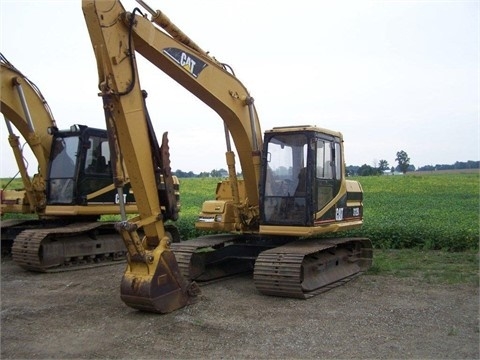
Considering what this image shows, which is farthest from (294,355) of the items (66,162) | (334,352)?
(66,162)

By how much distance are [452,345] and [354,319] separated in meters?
1.35

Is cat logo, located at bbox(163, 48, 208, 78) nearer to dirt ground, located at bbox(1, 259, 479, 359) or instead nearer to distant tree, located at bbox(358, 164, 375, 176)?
dirt ground, located at bbox(1, 259, 479, 359)

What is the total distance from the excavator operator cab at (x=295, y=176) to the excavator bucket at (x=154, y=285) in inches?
88.9

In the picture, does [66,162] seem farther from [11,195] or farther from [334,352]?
[334,352]

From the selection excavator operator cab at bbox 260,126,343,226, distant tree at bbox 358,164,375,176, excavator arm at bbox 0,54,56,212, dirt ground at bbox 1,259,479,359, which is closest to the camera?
dirt ground at bbox 1,259,479,359

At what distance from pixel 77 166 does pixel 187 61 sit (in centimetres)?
456

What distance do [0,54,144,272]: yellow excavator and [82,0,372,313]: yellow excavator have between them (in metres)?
3.03

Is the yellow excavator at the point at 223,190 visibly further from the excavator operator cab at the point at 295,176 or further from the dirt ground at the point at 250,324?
the dirt ground at the point at 250,324

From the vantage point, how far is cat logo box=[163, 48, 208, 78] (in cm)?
761

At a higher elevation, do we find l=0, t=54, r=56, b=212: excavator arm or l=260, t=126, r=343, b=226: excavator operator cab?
l=0, t=54, r=56, b=212: excavator arm

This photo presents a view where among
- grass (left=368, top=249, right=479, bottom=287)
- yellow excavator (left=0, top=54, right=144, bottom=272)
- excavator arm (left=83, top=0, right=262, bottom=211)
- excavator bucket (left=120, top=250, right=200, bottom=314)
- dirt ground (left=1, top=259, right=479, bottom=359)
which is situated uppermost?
excavator arm (left=83, top=0, right=262, bottom=211)

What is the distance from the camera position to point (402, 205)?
24.0 metres

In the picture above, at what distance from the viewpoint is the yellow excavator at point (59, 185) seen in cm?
1114

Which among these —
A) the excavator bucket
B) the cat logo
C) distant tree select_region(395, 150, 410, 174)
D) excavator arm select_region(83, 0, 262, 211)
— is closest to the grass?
excavator arm select_region(83, 0, 262, 211)
